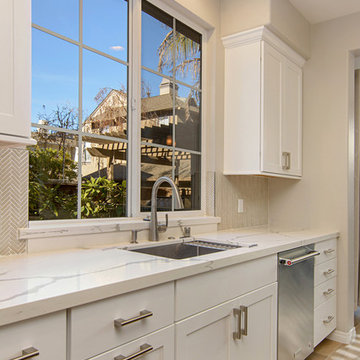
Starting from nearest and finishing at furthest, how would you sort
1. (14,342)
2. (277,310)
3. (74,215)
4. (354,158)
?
1. (14,342)
2. (74,215)
3. (277,310)
4. (354,158)

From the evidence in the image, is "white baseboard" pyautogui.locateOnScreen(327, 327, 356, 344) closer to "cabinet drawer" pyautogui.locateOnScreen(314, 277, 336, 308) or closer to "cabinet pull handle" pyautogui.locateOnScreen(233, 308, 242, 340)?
"cabinet drawer" pyautogui.locateOnScreen(314, 277, 336, 308)

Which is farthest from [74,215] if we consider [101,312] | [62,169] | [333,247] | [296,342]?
[333,247]

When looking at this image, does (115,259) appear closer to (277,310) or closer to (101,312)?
(101,312)

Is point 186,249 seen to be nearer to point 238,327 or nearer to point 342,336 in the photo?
Result: point 238,327

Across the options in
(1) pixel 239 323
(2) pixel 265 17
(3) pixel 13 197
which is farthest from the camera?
(2) pixel 265 17

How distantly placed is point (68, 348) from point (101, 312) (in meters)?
0.13

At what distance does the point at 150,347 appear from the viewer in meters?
1.13

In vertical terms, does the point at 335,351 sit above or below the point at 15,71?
below

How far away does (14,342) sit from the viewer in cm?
82

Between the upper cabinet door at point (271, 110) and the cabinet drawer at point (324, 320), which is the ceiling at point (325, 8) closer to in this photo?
the upper cabinet door at point (271, 110)

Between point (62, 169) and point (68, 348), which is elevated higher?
point (62, 169)

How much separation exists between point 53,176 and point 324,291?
208cm

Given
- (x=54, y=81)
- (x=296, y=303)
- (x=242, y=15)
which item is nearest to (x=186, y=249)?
(x=296, y=303)

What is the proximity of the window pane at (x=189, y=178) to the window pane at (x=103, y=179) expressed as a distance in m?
0.49
